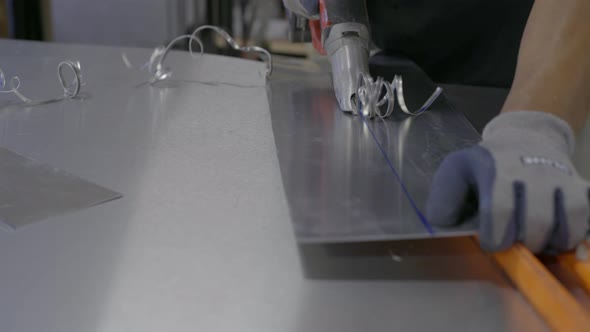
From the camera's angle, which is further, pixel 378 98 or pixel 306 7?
pixel 306 7

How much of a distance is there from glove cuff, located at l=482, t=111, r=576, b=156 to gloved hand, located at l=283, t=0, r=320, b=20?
529 mm

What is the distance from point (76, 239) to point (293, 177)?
0.21 meters

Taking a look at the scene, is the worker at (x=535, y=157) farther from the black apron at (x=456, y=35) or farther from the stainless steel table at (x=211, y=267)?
the black apron at (x=456, y=35)

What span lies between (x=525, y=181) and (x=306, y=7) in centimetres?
69

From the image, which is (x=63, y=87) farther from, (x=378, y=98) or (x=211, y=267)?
(x=211, y=267)

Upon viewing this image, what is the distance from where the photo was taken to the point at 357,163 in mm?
667

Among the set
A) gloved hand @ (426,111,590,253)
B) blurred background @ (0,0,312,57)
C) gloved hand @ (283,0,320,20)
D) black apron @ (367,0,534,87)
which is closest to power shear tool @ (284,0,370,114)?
gloved hand @ (283,0,320,20)

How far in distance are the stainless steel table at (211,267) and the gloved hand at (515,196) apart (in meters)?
0.04

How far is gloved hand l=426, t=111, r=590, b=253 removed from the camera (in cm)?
47

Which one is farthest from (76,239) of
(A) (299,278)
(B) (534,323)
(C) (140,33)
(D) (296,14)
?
(C) (140,33)

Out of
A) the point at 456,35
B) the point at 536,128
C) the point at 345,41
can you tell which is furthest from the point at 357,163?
the point at 456,35

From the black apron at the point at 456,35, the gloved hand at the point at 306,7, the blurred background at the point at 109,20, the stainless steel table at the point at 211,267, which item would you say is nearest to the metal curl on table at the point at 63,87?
the stainless steel table at the point at 211,267

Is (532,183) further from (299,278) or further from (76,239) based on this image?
(76,239)

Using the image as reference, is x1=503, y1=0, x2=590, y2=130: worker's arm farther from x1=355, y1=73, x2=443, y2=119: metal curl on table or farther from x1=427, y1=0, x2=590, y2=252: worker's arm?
x1=355, y1=73, x2=443, y2=119: metal curl on table
